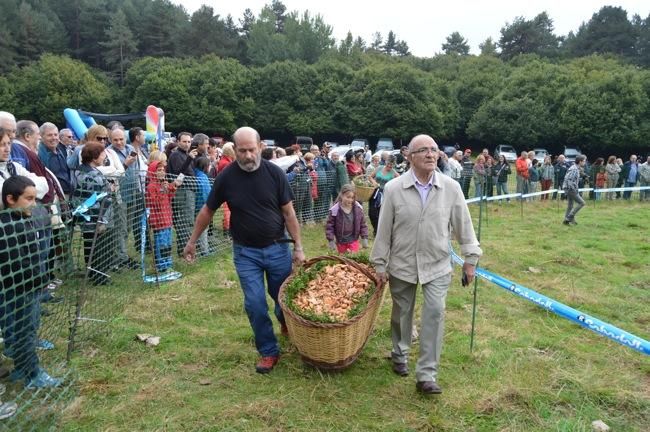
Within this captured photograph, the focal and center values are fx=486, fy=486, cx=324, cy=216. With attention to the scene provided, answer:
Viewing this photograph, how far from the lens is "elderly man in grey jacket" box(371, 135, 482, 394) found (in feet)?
12.9

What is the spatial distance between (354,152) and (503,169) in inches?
291

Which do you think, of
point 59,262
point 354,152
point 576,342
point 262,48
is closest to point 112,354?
point 59,262

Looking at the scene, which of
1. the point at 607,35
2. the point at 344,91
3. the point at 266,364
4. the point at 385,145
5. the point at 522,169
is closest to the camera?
the point at 266,364

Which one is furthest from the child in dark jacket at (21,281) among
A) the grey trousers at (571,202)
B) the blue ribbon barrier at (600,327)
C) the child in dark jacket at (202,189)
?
the grey trousers at (571,202)

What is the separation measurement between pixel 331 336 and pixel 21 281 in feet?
7.63

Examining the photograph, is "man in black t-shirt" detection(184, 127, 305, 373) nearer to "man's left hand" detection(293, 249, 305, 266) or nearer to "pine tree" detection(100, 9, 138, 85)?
"man's left hand" detection(293, 249, 305, 266)

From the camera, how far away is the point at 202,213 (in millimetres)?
4414

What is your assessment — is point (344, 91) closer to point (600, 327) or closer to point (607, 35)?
point (600, 327)

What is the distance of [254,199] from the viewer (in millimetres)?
4203

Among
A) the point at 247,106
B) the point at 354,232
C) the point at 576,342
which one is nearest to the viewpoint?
the point at 576,342

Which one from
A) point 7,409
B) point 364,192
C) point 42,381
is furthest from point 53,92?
point 7,409

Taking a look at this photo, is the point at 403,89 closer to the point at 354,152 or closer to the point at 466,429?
the point at 354,152

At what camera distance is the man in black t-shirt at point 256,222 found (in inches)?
166

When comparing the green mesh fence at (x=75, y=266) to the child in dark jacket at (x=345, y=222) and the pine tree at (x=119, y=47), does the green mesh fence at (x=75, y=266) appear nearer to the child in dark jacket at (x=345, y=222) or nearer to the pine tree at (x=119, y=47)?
the child in dark jacket at (x=345, y=222)
